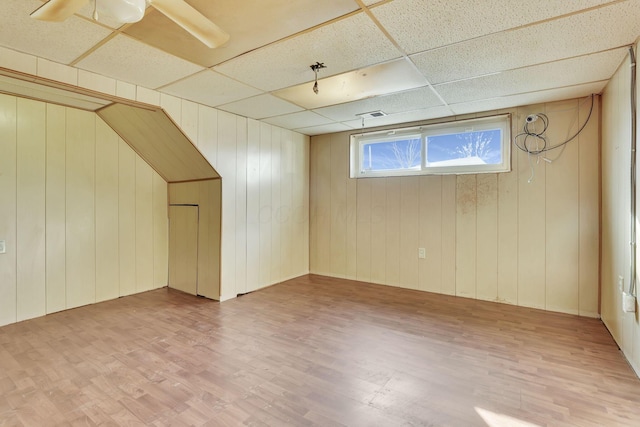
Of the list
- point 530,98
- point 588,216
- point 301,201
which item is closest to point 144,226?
point 301,201

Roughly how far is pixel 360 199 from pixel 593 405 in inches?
129

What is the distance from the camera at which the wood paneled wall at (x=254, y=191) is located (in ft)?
11.9

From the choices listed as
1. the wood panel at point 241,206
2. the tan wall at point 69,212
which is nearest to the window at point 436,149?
the wood panel at point 241,206

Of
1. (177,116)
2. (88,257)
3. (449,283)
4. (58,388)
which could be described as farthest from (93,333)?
(449,283)

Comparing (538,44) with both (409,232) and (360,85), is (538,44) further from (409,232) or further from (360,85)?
(409,232)

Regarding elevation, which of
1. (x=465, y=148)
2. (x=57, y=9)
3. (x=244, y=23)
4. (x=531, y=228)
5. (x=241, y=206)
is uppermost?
(x=244, y=23)

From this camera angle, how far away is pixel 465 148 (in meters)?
3.90

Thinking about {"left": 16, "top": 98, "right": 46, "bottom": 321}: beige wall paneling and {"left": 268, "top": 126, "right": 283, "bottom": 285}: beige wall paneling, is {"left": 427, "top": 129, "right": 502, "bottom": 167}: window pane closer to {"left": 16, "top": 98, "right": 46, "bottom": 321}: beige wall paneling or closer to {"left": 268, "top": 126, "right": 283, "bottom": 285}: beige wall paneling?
{"left": 268, "top": 126, "right": 283, "bottom": 285}: beige wall paneling

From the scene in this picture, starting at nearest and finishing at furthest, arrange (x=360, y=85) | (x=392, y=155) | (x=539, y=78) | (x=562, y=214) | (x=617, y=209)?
(x=617, y=209)
(x=539, y=78)
(x=360, y=85)
(x=562, y=214)
(x=392, y=155)

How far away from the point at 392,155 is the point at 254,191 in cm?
198

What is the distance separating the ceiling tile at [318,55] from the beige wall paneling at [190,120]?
935 mm

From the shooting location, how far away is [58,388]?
1.95 meters

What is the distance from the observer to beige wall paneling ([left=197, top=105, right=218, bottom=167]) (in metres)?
3.52

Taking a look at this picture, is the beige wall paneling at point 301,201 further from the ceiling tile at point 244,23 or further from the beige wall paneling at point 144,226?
the ceiling tile at point 244,23
